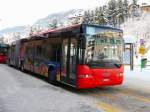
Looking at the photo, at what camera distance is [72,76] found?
1527cm

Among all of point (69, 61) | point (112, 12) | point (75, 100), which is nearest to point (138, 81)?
point (69, 61)

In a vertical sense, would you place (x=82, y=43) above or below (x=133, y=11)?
below

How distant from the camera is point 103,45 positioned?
49.0ft

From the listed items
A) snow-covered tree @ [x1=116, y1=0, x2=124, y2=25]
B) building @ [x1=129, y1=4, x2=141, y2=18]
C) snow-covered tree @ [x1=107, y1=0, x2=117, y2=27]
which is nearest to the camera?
snow-covered tree @ [x1=107, y1=0, x2=117, y2=27]

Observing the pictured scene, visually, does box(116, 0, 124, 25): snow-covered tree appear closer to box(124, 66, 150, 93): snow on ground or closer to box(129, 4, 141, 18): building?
box(129, 4, 141, 18): building

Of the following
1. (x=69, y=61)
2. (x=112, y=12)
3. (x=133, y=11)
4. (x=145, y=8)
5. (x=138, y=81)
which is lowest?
(x=138, y=81)

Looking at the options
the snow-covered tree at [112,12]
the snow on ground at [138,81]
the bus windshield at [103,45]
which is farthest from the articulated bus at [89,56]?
the snow-covered tree at [112,12]

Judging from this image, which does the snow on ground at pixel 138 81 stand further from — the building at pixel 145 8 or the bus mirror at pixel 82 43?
the building at pixel 145 8

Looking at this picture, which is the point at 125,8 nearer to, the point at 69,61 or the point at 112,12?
the point at 112,12

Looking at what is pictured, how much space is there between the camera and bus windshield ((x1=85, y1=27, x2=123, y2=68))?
14602mm

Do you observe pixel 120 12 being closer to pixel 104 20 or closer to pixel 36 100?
pixel 104 20

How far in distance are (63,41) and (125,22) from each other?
5111 inches

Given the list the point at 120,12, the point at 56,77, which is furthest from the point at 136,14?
the point at 56,77

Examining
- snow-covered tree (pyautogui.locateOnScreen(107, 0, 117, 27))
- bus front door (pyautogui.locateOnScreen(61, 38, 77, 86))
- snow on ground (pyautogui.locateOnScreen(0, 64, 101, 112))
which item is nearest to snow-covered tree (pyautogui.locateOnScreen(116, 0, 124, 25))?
snow-covered tree (pyautogui.locateOnScreen(107, 0, 117, 27))
